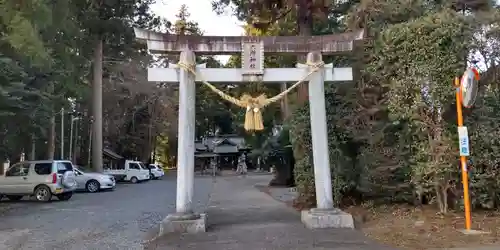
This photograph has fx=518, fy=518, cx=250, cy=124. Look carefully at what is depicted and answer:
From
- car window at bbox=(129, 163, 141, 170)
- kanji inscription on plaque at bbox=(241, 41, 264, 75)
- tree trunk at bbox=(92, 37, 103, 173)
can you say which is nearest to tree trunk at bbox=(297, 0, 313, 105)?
kanji inscription on plaque at bbox=(241, 41, 264, 75)

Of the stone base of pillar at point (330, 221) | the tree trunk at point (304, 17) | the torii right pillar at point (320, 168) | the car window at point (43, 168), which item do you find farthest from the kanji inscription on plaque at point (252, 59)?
the car window at point (43, 168)

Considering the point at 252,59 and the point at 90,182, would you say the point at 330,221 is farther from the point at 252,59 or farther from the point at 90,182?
the point at 90,182

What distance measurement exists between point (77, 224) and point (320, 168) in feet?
22.6

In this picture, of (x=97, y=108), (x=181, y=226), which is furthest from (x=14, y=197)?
(x=97, y=108)

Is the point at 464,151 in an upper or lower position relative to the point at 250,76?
lower

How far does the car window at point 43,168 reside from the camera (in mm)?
22375

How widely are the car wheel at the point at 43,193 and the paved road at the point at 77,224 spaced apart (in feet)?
3.39

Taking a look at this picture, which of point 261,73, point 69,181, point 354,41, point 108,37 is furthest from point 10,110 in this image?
point 108,37

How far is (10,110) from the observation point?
19.8 m

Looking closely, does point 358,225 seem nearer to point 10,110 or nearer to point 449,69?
point 449,69

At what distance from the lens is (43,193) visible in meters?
22.5

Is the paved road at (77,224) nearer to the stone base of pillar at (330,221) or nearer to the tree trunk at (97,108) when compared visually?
the stone base of pillar at (330,221)

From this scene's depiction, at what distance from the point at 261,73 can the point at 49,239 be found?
613 centimetres

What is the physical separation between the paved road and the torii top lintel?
448 cm
